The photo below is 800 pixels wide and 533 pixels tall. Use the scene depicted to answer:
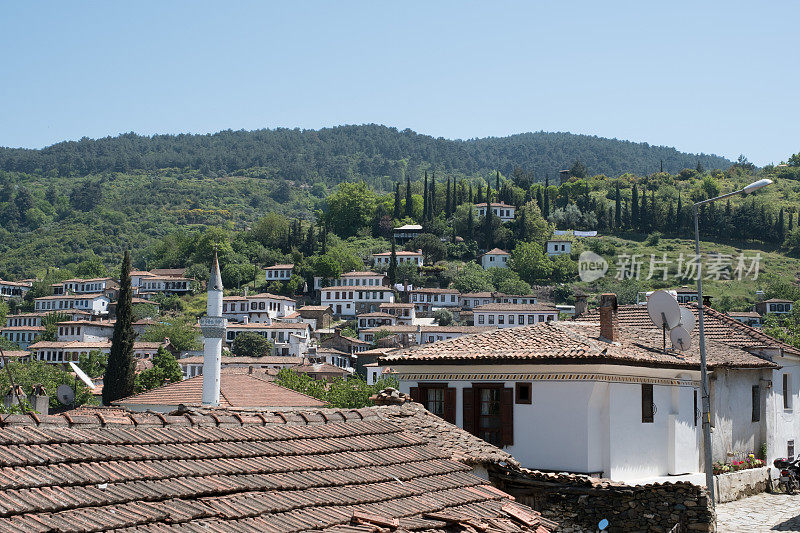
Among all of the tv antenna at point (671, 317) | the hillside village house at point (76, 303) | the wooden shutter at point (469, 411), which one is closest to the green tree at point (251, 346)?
the hillside village house at point (76, 303)

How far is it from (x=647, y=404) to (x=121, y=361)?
1924 inches

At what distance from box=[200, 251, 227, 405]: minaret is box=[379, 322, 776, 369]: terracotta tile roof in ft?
63.1

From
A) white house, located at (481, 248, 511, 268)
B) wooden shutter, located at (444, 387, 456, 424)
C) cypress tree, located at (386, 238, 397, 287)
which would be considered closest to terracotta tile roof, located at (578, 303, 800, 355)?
wooden shutter, located at (444, 387, 456, 424)

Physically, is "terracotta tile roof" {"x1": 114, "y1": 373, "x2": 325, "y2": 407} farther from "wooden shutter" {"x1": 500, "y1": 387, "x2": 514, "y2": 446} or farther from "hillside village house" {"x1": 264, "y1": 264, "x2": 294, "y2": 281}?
"hillside village house" {"x1": 264, "y1": 264, "x2": 294, "y2": 281}

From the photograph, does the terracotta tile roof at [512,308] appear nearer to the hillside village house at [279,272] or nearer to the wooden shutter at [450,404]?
the hillside village house at [279,272]

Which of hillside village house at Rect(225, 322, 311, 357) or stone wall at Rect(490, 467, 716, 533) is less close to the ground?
stone wall at Rect(490, 467, 716, 533)

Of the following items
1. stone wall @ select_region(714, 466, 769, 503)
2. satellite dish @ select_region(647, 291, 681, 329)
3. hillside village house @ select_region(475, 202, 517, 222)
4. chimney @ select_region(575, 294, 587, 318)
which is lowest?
stone wall @ select_region(714, 466, 769, 503)

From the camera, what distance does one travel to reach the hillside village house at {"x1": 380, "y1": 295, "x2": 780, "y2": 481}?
15.4m

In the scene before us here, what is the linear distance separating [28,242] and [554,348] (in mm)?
201359

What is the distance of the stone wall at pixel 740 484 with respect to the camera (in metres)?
18.6

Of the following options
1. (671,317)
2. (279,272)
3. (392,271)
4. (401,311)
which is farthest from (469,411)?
(279,272)

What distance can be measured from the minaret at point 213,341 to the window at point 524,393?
20.9m

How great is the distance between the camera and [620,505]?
12992 millimetres

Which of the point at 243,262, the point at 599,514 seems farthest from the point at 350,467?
the point at 243,262
